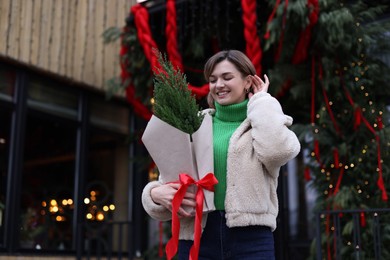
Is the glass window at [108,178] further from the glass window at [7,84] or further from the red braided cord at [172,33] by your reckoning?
the red braided cord at [172,33]

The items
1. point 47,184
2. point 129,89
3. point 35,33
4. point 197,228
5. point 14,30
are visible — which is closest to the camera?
point 197,228

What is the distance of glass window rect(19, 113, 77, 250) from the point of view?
279 inches

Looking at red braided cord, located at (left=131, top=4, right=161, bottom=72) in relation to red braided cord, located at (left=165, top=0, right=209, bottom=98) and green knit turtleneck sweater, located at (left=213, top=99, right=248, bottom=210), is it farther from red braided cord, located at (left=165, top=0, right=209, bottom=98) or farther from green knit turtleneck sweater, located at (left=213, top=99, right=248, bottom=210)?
green knit turtleneck sweater, located at (left=213, top=99, right=248, bottom=210)

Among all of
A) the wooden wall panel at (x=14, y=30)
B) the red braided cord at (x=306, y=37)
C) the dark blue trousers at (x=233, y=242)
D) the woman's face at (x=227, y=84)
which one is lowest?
the dark blue trousers at (x=233, y=242)

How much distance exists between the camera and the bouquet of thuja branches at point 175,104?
84.6 inches

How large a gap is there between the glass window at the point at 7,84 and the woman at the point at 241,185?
4883 millimetres

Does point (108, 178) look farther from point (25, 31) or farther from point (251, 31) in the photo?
point (251, 31)

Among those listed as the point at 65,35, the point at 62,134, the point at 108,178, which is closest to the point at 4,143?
the point at 62,134

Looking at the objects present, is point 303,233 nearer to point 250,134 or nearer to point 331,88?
point 331,88

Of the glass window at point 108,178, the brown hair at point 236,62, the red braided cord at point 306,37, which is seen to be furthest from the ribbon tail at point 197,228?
the glass window at point 108,178

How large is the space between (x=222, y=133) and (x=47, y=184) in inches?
246

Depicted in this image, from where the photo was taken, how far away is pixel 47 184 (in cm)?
816

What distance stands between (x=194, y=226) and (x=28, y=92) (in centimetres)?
528

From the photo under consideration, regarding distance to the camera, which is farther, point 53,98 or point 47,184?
point 47,184
